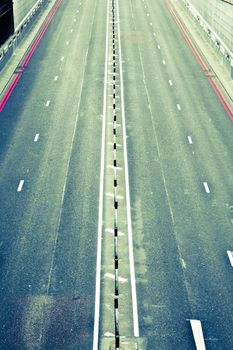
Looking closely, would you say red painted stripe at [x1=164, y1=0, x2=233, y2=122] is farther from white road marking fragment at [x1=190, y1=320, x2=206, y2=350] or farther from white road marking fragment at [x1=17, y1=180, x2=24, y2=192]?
white road marking fragment at [x1=190, y1=320, x2=206, y2=350]

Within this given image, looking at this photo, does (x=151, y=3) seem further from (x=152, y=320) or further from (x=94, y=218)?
(x=152, y=320)

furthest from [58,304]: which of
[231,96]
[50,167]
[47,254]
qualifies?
[231,96]

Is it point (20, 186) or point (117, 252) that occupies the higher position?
point (20, 186)

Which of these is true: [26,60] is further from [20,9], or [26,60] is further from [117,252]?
[117,252]

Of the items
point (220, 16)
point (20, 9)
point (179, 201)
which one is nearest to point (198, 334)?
point (179, 201)

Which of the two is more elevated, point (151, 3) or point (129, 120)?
point (151, 3)

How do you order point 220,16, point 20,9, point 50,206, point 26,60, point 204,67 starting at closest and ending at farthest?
→ point 50,206 → point 204,67 → point 26,60 → point 220,16 → point 20,9
